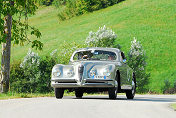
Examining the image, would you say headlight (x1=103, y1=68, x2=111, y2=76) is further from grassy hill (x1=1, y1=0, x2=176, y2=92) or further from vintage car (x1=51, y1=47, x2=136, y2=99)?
grassy hill (x1=1, y1=0, x2=176, y2=92)

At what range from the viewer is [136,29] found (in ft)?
330

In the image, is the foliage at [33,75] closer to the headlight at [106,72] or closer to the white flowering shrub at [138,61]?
the white flowering shrub at [138,61]

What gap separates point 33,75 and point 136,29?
3785 cm

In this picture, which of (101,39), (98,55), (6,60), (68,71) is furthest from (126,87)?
(101,39)

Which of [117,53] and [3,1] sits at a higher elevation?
[3,1]

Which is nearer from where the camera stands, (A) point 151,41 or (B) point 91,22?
(A) point 151,41

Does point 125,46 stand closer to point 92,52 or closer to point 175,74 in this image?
point 175,74

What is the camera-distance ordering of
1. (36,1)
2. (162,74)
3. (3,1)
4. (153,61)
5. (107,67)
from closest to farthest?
(107,67)
(3,1)
(36,1)
(162,74)
(153,61)

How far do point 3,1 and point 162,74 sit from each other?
178 ft

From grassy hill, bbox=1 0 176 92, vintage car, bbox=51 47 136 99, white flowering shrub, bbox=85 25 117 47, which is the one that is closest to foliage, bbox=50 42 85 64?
white flowering shrub, bbox=85 25 117 47

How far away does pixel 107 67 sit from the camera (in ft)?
57.0

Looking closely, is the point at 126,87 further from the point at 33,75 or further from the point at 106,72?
the point at 33,75

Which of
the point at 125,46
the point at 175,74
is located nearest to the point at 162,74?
the point at 175,74

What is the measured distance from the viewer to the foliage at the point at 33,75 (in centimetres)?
6300
